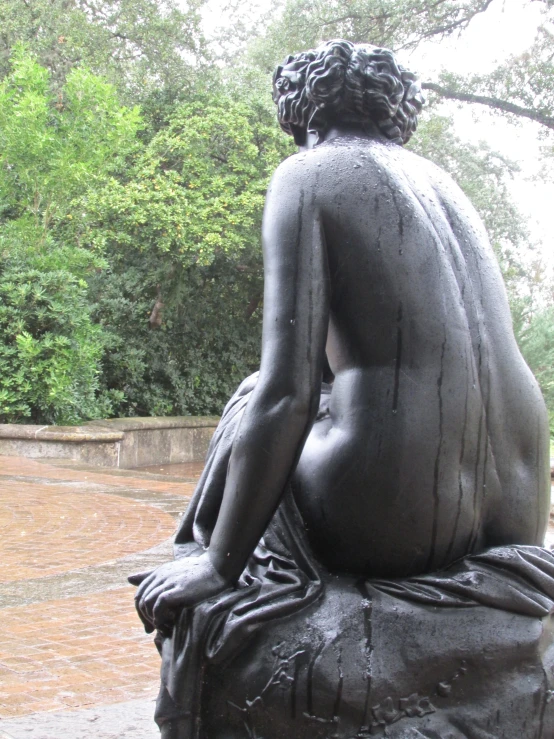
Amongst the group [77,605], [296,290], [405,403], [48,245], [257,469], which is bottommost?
[77,605]

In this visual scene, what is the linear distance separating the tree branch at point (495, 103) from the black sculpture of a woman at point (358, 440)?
49.7ft

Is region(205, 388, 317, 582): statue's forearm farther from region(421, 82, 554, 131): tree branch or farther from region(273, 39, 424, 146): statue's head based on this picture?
region(421, 82, 554, 131): tree branch

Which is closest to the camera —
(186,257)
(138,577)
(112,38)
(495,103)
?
(138,577)

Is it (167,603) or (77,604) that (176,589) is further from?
(77,604)

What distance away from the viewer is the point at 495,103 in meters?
16.2

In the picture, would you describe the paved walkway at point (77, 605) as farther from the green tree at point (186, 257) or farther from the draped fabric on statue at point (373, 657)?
the green tree at point (186, 257)

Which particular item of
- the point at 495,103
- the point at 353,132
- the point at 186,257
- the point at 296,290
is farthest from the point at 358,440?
the point at 495,103

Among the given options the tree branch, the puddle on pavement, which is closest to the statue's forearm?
the puddle on pavement

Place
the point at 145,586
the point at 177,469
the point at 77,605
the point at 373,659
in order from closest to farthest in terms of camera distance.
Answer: the point at 373,659 < the point at 145,586 < the point at 77,605 < the point at 177,469

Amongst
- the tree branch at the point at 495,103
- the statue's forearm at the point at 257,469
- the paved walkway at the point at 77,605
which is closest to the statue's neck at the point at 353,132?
the statue's forearm at the point at 257,469

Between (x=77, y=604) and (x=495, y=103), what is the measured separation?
13961mm

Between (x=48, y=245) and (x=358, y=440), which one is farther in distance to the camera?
(x=48, y=245)

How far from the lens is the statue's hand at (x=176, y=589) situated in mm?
1812

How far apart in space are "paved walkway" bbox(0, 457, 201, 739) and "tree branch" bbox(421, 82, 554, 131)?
1051 cm
